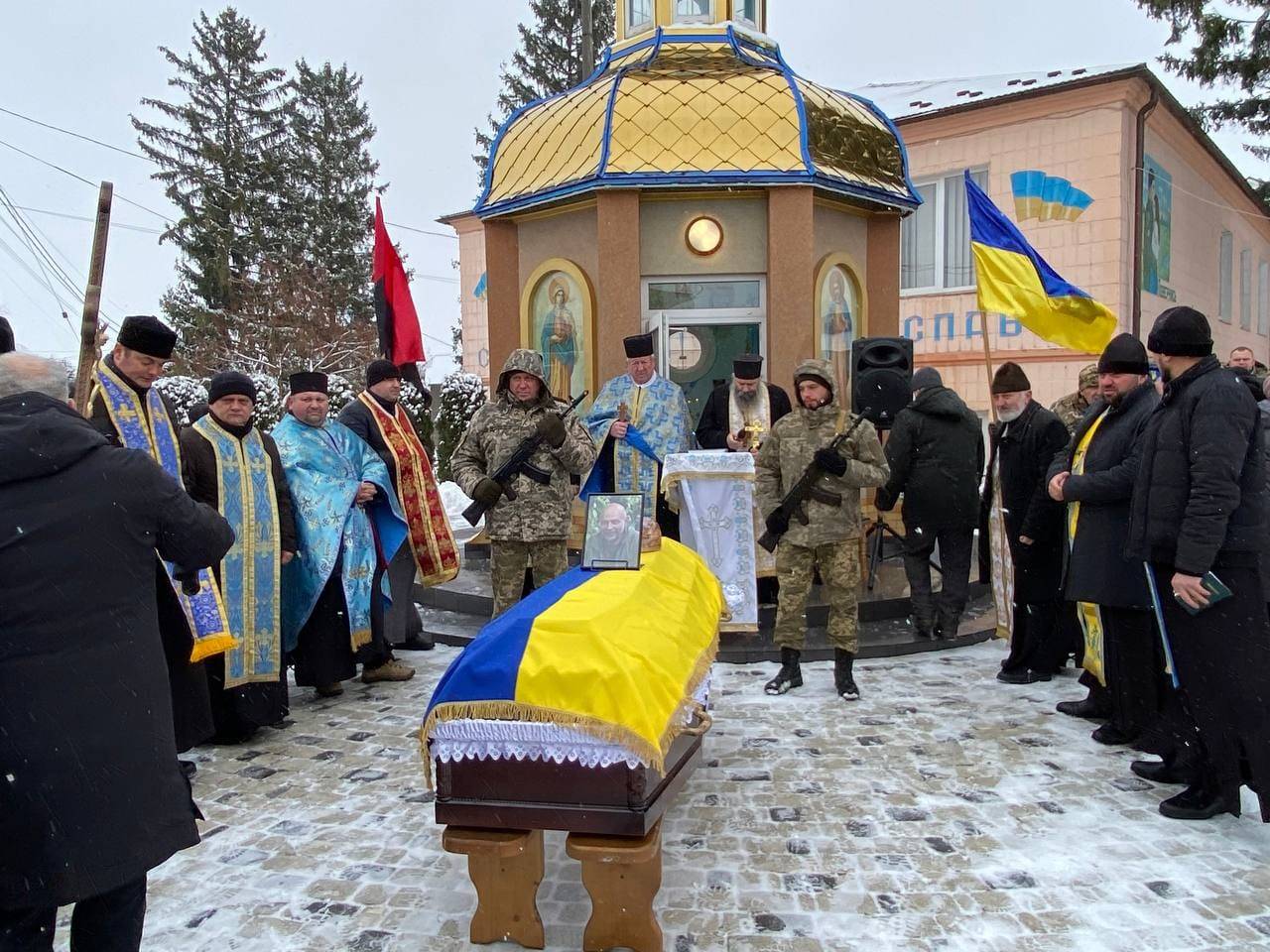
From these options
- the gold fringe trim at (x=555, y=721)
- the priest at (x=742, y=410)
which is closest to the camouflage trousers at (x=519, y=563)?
the priest at (x=742, y=410)

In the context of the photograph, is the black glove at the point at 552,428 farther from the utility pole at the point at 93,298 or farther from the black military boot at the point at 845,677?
the utility pole at the point at 93,298

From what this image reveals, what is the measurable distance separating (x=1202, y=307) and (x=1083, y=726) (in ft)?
57.5

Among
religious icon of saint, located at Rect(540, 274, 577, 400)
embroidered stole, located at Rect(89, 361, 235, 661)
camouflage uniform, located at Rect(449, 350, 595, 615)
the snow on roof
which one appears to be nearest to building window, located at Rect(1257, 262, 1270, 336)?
the snow on roof

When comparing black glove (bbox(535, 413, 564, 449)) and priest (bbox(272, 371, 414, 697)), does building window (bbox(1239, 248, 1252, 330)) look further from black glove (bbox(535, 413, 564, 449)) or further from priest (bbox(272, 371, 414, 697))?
priest (bbox(272, 371, 414, 697))

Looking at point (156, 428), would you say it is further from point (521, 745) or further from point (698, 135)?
point (698, 135)

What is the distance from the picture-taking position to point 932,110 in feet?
51.6

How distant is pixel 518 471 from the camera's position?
580 centimetres

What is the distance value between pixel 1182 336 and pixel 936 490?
2941mm

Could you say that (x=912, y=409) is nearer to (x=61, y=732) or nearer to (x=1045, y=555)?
(x=1045, y=555)

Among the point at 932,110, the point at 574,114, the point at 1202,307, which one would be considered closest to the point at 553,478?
the point at 574,114

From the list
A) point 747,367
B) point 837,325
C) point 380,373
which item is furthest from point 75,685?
point 837,325

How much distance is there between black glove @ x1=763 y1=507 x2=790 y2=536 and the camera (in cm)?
570

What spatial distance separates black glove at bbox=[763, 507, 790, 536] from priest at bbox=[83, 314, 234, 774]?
3.08 m

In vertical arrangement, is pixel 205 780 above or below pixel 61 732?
below
